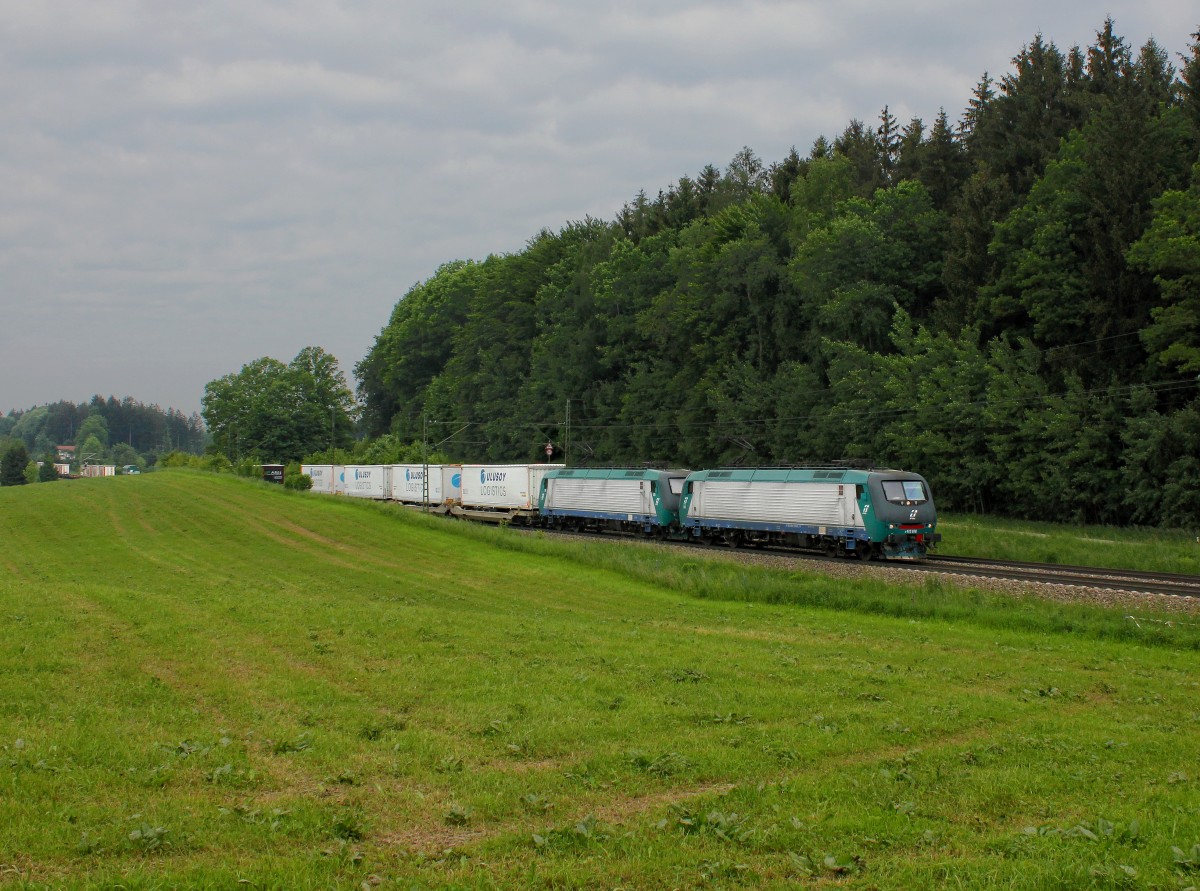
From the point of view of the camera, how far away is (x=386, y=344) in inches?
5743

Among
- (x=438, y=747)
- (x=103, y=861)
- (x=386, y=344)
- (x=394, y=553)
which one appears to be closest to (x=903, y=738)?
(x=438, y=747)

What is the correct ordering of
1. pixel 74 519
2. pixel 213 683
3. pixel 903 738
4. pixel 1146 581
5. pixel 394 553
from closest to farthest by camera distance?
pixel 903 738 → pixel 213 683 → pixel 1146 581 → pixel 394 553 → pixel 74 519

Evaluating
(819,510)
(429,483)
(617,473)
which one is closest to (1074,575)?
(819,510)

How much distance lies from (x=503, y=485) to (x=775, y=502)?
74.0 ft

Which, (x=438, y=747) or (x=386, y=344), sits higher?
(x=386, y=344)

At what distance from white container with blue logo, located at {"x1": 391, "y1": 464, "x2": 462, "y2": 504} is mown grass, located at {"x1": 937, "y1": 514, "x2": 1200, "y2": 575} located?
102 feet

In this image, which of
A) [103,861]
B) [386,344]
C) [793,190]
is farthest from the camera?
[386,344]

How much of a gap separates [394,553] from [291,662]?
24745 mm

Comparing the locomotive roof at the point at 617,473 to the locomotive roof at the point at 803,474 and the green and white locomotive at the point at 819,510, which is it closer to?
the locomotive roof at the point at 803,474

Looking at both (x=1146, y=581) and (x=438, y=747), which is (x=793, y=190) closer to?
(x=1146, y=581)

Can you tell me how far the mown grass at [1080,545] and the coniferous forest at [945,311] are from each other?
6.96ft

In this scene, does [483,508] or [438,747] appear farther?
[483,508]

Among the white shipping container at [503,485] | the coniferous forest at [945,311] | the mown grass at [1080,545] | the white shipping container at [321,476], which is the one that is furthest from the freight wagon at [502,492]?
the white shipping container at [321,476]

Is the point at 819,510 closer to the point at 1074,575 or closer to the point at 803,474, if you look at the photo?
the point at 803,474
